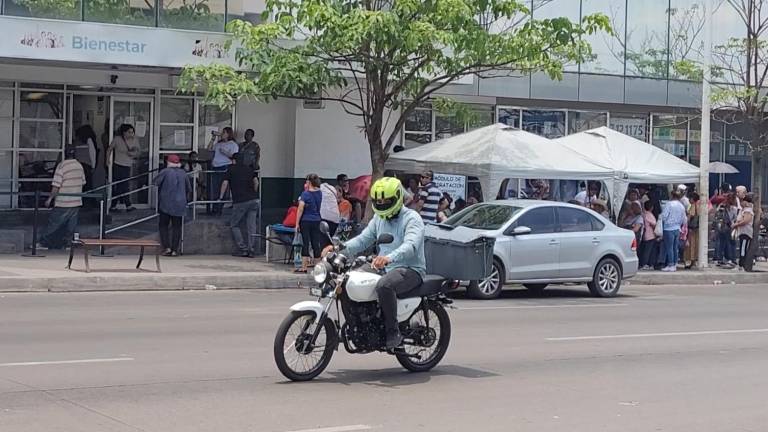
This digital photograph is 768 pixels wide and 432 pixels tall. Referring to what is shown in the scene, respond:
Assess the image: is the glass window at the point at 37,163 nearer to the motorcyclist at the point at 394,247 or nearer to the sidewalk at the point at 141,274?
the sidewalk at the point at 141,274

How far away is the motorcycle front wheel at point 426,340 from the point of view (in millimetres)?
10320

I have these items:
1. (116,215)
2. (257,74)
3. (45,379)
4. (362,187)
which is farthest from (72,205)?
(45,379)

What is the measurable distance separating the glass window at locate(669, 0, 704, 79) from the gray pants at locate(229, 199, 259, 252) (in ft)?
47.5

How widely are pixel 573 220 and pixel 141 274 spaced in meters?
7.44

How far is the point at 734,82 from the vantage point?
29.5 meters

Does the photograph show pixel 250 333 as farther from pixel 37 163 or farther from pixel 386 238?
pixel 37 163

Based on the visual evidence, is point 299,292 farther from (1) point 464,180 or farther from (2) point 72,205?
(1) point 464,180

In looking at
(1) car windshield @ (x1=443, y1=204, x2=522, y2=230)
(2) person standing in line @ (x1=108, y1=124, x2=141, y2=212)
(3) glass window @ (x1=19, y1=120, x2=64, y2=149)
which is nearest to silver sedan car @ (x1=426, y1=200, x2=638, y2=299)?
(1) car windshield @ (x1=443, y1=204, x2=522, y2=230)

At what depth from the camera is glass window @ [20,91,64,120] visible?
24.0 metres

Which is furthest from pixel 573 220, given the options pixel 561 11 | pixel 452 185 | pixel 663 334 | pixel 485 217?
pixel 561 11

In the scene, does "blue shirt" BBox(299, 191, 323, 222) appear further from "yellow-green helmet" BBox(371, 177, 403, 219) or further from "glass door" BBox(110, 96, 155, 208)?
"yellow-green helmet" BBox(371, 177, 403, 219)

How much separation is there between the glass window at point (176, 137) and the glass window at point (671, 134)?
13.9 m

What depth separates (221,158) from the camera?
944 inches

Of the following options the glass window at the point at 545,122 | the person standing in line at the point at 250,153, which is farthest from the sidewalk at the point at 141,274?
the glass window at the point at 545,122
